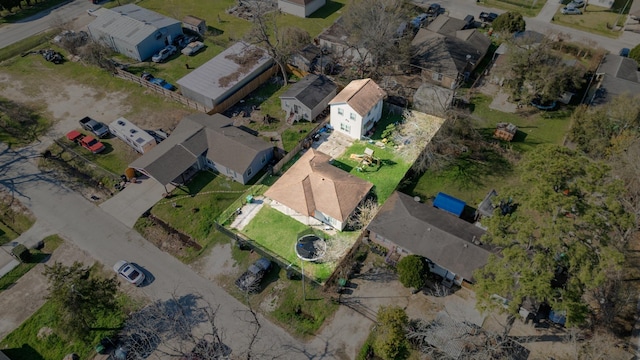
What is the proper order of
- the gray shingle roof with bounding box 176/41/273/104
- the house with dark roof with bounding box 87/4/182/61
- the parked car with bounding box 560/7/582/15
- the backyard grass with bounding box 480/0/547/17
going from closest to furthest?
the gray shingle roof with bounding box 176/41/273/104 < the house with dark roof with bounding box 87/4/182/61 < the parked car with bounding box 560/7/582/15 < the backyard grass with bounding box 480/0/547/17

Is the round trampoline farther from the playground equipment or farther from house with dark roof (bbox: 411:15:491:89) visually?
house with dark roof (bbox: 411:15:491:89)

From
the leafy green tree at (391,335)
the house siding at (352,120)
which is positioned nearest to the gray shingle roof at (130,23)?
the house siding at (352,120)

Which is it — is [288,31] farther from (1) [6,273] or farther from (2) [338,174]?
(1) [6,273]

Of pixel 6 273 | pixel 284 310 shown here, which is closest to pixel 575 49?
pixel 284 310

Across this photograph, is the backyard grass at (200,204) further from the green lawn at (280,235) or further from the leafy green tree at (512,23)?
the leafy green tree at (512,23)

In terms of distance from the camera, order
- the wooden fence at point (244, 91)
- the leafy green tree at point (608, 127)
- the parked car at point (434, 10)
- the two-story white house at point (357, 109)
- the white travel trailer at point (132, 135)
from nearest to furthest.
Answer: the leafy green tree at point (608, 127)
the two-story white house at point (357, 109)
the white travel trailer at point (132, 135)
the wooden fence at point (244, 91)
the parked car at point (434, 10)

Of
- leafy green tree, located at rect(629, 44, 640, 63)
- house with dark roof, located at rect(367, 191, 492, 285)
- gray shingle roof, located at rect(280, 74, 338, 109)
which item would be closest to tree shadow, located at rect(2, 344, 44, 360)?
house with dark roof, located at rect(367, 191, 492, 285)
